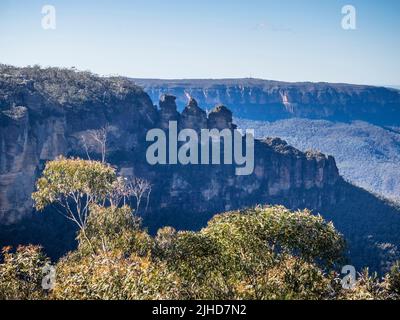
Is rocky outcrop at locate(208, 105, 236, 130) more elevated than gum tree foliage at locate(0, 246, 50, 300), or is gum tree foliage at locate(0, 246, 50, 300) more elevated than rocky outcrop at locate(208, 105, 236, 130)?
rocky outcrop at locate(208, 105, 236, 130)

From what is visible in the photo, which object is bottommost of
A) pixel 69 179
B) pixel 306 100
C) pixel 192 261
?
pixel 192 261

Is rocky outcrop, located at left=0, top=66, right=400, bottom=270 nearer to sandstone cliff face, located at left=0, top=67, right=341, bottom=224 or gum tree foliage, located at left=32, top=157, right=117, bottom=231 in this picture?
sandstone cliff face, located at left=0, top=67, right=341, bottom=224

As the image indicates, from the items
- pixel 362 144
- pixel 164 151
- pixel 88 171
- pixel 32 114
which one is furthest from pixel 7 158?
pixel 362 144

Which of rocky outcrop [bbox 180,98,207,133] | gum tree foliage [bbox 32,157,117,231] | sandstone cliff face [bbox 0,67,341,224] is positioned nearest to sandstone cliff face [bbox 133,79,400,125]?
sandstone cliff face [bbox 0,67,341,224]

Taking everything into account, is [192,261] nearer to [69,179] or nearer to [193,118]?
[69,179]

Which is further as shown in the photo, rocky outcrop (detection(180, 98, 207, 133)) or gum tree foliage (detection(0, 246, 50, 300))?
rocky outcrop (detection(180, 98, 207, 133))

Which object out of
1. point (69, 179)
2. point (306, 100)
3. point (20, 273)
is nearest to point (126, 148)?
point (69, 179)
